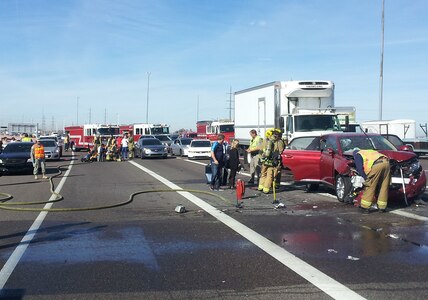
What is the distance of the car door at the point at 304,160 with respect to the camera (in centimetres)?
1264

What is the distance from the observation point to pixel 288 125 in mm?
20719

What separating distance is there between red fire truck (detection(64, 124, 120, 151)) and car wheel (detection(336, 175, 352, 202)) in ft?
111

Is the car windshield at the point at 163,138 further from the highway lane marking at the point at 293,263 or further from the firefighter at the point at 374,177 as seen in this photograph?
the firefighter at the point at 374,177

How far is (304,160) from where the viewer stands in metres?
12.9

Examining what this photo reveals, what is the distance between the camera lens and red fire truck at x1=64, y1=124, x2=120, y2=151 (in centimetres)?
4335

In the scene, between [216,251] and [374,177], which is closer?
[216,251]

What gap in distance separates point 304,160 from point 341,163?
168cm

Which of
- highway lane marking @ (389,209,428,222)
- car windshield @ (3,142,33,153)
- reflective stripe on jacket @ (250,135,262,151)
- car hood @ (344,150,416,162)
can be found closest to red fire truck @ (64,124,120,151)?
car windshield @ (3,142,33,153)

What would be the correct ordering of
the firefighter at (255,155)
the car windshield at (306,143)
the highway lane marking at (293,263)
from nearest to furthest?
the highway lane marking at (293,263), the car windshield at (306,143), the firefighter at (255,155)

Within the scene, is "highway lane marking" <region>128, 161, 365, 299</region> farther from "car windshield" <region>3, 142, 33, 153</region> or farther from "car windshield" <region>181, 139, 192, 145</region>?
"car windshield" <region>181, 139, 192, 145</region>

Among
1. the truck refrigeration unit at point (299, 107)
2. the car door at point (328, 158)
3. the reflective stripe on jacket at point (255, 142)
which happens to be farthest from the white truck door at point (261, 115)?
the car door at point (328, 158)

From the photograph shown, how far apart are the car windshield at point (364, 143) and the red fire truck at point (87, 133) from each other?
109ft

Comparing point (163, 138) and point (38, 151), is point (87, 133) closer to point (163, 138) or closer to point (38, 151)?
point (163, 138)

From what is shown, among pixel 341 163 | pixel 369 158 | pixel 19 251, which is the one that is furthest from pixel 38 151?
pixel 369 158
